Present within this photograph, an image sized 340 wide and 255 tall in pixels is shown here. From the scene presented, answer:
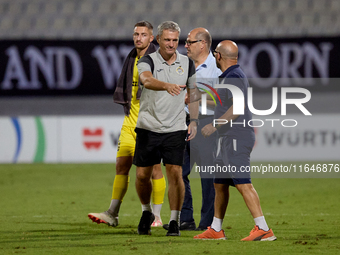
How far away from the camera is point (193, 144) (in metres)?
5.71

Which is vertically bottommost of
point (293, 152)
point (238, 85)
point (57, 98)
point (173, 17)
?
point (293, 152)

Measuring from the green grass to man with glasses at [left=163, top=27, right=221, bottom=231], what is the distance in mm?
300

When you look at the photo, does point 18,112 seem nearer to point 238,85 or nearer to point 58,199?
point 58,199

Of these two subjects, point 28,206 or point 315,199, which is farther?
point 315,199

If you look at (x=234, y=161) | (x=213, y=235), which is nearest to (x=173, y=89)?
A: (x=234, y=161)

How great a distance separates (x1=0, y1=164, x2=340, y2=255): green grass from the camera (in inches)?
177

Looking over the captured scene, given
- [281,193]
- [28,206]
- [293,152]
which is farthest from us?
[293,152]

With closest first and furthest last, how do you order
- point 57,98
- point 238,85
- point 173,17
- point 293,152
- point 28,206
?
point 238,85, point 28,206, point 293,152, point 57,98, point 173,17

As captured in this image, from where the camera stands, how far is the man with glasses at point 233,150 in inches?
183

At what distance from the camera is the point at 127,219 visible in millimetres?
6461

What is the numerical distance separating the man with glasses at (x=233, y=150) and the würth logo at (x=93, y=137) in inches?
327

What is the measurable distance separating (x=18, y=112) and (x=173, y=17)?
5.03 metres

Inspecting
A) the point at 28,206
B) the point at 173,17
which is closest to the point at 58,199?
the point at 28,206

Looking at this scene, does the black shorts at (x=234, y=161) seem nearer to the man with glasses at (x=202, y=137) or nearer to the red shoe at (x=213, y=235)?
the red shoe at (x=213, y=235)
